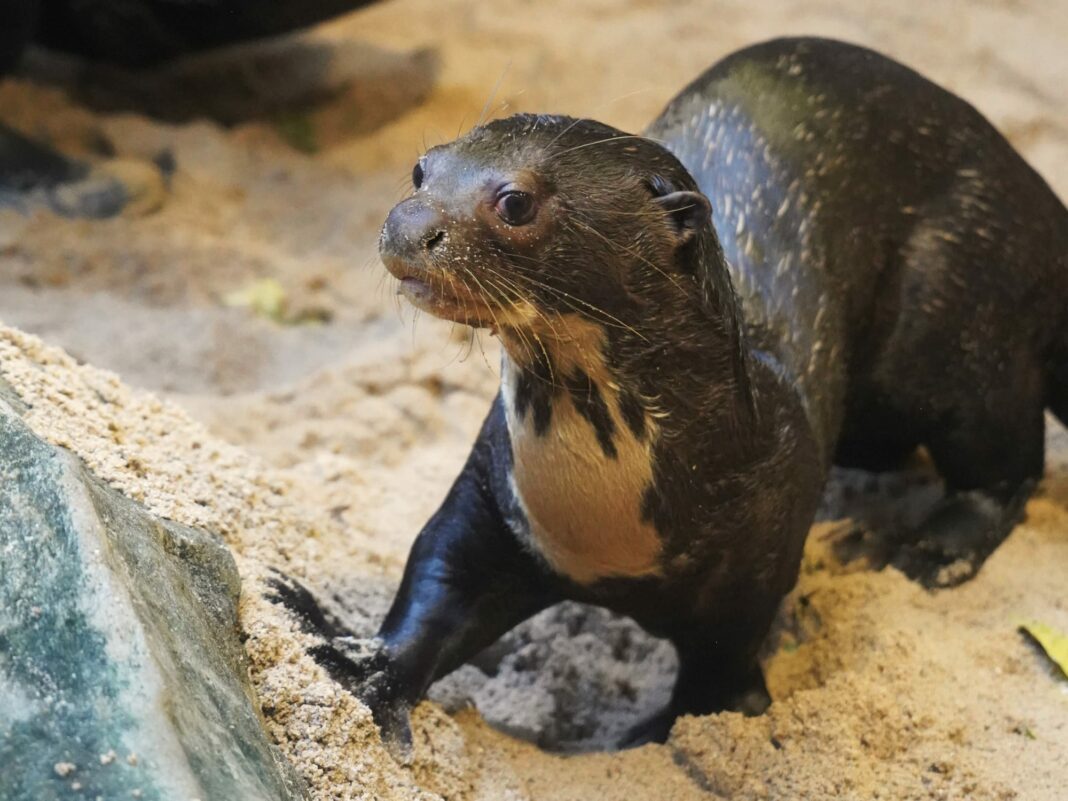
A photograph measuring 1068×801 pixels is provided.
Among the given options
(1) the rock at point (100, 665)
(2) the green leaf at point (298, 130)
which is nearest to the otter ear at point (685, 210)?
(1) the rock at point (100, 665)

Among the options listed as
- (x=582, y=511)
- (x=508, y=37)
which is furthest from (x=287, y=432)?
(x=508, y=37)

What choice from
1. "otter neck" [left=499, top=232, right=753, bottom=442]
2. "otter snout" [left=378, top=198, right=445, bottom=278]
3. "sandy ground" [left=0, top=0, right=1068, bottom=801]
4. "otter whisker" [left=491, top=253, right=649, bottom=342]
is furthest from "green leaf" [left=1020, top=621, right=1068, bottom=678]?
"otter snout" [left=378, top=198, right=445, bottom=278]

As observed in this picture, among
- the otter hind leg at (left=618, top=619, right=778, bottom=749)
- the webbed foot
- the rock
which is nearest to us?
the rock

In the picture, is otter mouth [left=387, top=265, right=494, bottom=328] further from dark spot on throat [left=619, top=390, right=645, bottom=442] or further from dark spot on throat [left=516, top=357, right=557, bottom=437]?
dark spot on throat [left=619, top=390, right=645, bottom=442]

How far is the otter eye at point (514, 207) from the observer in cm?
203

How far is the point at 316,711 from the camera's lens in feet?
6.86

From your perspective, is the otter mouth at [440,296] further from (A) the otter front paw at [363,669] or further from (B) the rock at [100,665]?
(A) the otter front paw at [363,669]

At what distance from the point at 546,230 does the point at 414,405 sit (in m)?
1.66

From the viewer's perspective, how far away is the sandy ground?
2389mm

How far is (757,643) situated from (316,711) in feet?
3.18

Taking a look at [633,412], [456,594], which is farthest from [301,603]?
[633,412]

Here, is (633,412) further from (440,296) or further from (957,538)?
(957,538)

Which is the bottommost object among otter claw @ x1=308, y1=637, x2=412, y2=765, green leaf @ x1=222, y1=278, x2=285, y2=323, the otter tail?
the otter tail

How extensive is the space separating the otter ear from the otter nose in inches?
14.8
